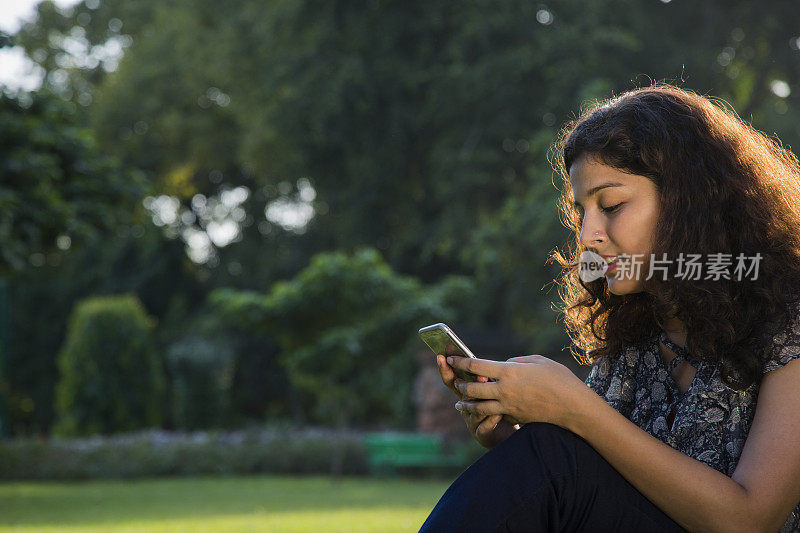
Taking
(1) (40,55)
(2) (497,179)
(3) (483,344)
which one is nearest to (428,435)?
(3) (483,344)

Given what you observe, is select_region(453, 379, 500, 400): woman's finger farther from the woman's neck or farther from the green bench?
the green bench

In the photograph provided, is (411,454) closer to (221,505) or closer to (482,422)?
(221,505)

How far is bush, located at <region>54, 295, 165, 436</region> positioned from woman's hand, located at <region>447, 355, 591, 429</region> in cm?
1666

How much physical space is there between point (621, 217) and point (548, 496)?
715 millimetres

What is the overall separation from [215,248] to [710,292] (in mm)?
24329

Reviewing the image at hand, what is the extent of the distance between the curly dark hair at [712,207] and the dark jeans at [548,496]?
367mm

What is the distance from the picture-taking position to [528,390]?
195 centimetres

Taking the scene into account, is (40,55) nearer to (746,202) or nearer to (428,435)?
(428,435)

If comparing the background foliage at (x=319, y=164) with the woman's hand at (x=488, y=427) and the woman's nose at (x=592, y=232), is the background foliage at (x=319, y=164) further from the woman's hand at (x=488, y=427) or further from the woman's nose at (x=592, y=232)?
the woman's nose at (x=592, y=232)

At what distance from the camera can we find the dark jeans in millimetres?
1799

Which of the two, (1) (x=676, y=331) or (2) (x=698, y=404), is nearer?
(2) (x=698, y=404)

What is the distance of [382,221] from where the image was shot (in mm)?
19391

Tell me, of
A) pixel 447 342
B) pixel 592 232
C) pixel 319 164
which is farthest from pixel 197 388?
pixel 592 232

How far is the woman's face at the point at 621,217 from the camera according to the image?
2.15 meters
